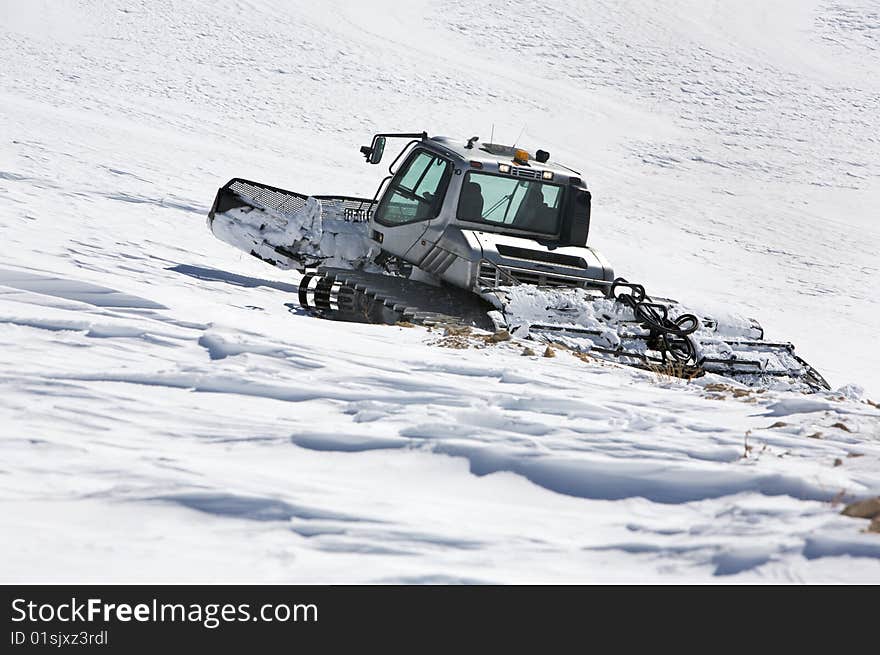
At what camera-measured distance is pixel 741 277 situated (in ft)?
60.1

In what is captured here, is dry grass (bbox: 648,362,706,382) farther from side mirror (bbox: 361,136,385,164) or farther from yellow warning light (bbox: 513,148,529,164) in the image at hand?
side mirror (bbox: 361,136,385,164)

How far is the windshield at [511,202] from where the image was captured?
385 inches

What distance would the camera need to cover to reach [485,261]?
349 inches

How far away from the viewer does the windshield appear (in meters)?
9.78

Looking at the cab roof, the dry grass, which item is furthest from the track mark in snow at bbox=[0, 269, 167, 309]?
the cab roof

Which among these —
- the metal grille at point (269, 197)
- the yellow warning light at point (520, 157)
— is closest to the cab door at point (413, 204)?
the yellow warning light at point (520, 157)

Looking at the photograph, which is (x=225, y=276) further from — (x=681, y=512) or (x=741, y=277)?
(x=741, y=277)

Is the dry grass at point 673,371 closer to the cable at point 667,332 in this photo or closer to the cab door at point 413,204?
the cable at point 667,332

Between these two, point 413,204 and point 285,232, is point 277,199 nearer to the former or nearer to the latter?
point 285,232

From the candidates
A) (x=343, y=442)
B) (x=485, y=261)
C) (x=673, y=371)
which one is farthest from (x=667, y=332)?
(x=343, y=442)

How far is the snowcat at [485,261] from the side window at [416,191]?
16mm

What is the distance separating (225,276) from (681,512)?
8.85 m

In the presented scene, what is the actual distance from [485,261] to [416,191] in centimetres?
173
